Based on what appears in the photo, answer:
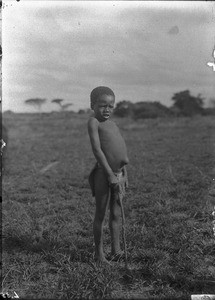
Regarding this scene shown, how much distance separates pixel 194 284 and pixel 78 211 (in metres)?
2.36

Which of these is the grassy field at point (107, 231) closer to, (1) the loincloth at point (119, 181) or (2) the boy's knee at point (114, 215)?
(2) the boy's knee at point (114, 215)

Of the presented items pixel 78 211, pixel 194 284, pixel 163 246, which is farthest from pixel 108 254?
pixel 78 211

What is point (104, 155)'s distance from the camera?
3605 mm

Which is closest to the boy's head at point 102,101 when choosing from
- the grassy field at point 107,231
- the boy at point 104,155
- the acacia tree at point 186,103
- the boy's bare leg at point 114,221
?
the boy at point 104,155

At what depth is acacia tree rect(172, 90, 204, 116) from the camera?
21.5 metres

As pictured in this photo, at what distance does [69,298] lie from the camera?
3342 mm

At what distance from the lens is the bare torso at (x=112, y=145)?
11.8ft

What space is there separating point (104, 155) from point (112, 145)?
108 mm

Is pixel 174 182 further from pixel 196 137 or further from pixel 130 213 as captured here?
pixel 196 137

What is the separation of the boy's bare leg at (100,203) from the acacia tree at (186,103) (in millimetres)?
17991

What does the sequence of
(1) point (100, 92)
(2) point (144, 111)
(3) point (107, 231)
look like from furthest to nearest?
(2) point (144, 111)
(3) point (107, 231)
(1) point (100, 92)

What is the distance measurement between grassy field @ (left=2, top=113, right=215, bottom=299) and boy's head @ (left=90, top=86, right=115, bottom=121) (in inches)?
51.4

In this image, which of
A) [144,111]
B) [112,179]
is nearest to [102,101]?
[112,179]

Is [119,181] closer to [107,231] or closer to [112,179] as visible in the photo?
[112,179]
